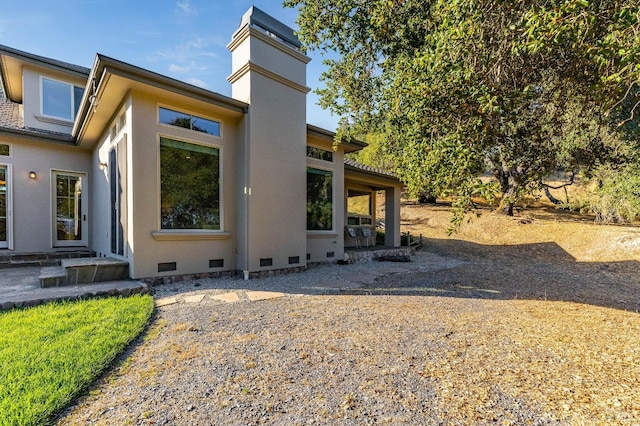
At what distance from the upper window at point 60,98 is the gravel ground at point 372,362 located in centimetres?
770

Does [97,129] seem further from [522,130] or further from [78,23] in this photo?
[522,130]

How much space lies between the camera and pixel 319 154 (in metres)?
9.32

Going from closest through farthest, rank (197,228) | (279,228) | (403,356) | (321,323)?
(403,356)
(321,323)
(197,228)
(279,228)

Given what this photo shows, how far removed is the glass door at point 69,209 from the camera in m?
8.93

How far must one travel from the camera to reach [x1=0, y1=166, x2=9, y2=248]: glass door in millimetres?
8203

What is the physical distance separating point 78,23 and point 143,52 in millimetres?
1471

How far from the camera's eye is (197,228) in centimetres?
679

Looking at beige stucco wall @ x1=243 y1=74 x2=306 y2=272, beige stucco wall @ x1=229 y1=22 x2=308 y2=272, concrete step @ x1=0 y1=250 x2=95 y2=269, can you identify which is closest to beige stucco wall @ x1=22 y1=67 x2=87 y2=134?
concrete step @ x1=0 y1=250 x2=95 y2=269

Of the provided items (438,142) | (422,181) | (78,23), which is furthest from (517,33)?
(78,23)

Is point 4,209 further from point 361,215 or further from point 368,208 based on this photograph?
point 368,208

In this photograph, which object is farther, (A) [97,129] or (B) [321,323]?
(A) [97,129]

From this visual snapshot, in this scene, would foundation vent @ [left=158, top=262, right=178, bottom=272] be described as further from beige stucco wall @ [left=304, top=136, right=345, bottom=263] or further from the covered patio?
the covered patio

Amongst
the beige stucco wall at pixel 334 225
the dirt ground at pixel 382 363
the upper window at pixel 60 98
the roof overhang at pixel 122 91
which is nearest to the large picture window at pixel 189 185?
the roof overhang at pixel 122 91

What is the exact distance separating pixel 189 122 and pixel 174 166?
105cm
